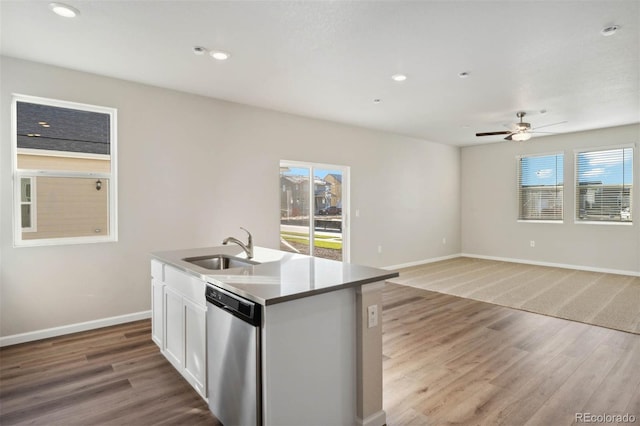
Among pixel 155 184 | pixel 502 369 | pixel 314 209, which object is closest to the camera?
pixel 502 369

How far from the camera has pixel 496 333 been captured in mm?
3605

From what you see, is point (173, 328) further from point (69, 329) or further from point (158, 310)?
point (69, 329)

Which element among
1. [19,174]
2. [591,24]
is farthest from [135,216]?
[591,24]

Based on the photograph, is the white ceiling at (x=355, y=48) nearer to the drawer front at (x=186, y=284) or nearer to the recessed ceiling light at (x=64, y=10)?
the recessed ceiling light at (x=64, y=10)

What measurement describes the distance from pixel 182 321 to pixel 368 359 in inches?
54.0

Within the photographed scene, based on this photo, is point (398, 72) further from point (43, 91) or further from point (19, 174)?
point (19, 174)

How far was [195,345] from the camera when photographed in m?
2.34

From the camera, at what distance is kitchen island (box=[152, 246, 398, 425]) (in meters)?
1.73

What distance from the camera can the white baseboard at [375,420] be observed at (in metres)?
2.04

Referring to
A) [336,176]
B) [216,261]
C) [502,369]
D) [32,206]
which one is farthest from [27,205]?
[502,369]

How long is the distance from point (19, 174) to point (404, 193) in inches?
241

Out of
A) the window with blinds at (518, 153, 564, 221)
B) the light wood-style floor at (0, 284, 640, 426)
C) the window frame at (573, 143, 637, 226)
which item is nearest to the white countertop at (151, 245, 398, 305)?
the light wood-style floor at (0, 284, 640, 426)

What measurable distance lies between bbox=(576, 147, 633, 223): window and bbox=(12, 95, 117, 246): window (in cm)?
806

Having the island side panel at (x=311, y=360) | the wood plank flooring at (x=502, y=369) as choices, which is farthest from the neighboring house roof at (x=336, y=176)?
the island side panel at (x=311, y=360)
